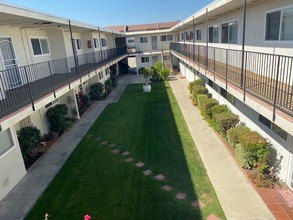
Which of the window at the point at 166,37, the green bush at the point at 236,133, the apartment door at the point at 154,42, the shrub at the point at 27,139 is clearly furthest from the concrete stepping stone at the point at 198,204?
the window at the point at 166,37

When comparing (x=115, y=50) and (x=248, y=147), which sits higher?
(x=115, y=50)

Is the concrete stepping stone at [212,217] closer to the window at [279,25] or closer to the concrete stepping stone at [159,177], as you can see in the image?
the concrete stepping stone at [159,177]

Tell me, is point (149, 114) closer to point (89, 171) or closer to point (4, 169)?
point (89, 171)

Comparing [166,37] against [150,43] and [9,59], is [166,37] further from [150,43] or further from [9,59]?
[9,59]

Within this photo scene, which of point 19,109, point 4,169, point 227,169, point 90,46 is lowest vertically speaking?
point 227,169

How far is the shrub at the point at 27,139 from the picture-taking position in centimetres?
998

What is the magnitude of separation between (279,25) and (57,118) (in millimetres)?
11509

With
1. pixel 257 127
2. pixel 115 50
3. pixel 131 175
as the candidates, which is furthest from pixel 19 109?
pixel 115 50

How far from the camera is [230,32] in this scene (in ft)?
43.6

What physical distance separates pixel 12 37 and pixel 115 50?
1730cm

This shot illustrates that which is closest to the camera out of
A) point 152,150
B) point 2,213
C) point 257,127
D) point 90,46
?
point 2,213

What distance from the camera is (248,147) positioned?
26.0ft

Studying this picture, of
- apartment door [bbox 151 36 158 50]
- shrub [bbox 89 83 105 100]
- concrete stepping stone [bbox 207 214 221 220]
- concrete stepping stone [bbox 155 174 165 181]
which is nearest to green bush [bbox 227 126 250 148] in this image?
concrete stepping stone [bbox 155 174 165 181]

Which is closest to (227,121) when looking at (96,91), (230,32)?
(230,32)
